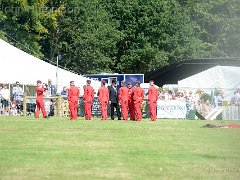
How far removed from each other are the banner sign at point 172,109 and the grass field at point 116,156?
17.7m

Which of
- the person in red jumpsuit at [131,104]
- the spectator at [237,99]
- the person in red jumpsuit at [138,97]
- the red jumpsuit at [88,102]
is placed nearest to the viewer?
the person in red jumpsuit at [138,97]

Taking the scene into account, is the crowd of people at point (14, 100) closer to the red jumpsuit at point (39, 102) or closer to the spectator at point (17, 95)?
the spectator at point (17, 95)

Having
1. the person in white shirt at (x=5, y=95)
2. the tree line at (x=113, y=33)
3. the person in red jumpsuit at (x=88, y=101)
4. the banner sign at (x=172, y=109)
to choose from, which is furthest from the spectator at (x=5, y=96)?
the tree line at (x=113, y=33)

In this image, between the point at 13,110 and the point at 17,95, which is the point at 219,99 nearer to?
the point at 17,95

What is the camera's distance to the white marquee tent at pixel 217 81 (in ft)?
138

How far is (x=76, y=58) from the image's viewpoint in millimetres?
67875

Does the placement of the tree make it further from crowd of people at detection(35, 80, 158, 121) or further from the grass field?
the grass field

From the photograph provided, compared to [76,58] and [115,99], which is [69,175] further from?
[76,58]

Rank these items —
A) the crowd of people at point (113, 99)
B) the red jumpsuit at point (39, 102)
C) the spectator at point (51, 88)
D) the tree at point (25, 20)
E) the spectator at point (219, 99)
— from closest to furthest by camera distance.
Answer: the red jumpsuit at point (39, 102), the crowd of people at point (113, 99), the spectator at point (219, 99), the spectator at point (51, 88), the tree at point (25, 20)

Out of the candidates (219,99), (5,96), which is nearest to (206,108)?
(219,99)

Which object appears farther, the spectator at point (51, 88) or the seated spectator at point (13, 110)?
the spectator at point (51, 88)

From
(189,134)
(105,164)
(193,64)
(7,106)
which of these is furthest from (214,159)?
(193,64)

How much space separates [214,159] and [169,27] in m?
58.9

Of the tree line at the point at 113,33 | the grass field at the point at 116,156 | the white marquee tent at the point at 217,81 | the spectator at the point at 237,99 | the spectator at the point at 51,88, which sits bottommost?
the grass field at the point at 116,156
